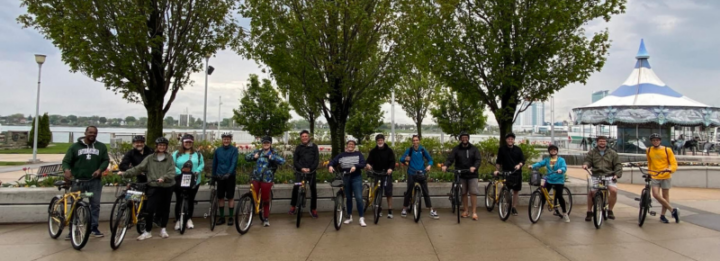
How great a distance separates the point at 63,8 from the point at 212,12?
2.96m

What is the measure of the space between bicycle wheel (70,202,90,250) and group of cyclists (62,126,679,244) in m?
0.53

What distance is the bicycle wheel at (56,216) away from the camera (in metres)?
6.12

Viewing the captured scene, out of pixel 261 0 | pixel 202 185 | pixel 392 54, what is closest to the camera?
pixel 202 185

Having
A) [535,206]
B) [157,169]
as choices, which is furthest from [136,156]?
[535,206]

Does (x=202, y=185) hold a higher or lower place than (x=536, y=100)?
lower

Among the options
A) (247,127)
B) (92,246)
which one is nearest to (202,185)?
(92,246)

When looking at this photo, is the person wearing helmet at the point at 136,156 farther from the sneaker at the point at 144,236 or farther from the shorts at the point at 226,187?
the shorts at the point at 226,187

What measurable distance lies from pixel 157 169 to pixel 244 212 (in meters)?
1.49

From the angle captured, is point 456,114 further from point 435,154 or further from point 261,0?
point 261,0

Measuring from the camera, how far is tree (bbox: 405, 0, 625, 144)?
9.69 metres

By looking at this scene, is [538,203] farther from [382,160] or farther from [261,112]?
[261,112]

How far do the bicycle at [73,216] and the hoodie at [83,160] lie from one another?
0.14m

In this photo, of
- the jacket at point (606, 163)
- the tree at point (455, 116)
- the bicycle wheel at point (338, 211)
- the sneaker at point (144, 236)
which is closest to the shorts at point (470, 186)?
the jacket at point (606, 163)

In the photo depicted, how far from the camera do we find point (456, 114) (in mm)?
22875
